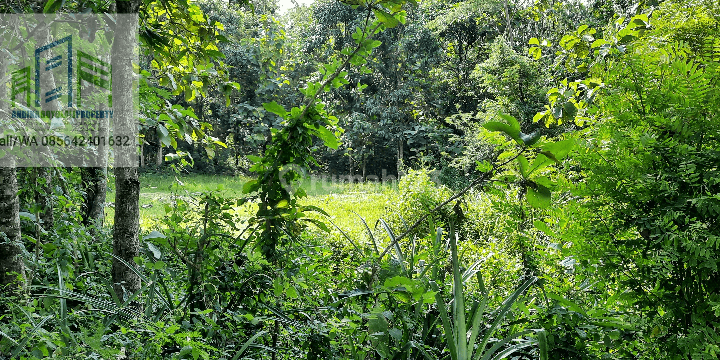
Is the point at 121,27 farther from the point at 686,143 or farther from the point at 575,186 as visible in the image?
the point at 686,143

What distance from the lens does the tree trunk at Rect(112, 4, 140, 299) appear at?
4.69 ft

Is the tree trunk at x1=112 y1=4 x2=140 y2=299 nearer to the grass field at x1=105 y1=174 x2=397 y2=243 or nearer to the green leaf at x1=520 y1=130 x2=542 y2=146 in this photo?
the grass field at x1=105 y1=174 x2=397 y2=243

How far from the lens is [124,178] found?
1.44 meters

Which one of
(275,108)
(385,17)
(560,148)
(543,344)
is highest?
(385,17)

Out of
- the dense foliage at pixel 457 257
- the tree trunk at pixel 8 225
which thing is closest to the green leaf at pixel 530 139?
the dense foliage at pixel 457 257

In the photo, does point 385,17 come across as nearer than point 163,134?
Yes

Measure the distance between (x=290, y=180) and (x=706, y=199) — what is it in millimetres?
1046

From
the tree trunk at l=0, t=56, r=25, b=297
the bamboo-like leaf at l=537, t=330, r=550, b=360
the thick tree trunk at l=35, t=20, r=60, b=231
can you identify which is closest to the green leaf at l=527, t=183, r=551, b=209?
the bamboo-like leaf at l=537, t=330, r=550, b=360

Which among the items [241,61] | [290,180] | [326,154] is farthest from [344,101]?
[290,180]

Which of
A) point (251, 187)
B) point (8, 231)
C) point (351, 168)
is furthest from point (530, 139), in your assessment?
point (351, 168)

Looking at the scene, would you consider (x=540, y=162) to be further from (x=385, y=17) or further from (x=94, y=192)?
(x=94, y=192)

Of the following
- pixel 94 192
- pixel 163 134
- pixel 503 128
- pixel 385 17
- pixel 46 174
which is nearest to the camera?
pixel 503 128

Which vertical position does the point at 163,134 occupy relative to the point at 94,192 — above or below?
above

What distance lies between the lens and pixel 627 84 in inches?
45.9
